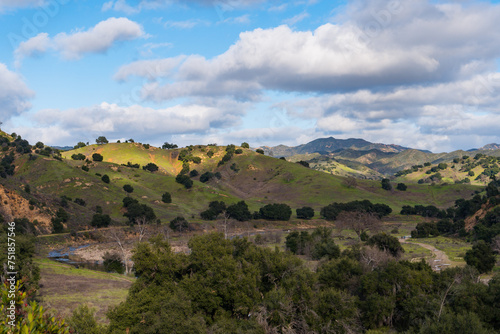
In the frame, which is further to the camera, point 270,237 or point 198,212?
point 198,212

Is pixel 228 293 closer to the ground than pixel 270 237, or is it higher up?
higher up

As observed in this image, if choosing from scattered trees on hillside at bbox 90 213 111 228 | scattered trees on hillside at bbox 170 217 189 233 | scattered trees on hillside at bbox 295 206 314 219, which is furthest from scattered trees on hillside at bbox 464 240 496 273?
scattered trees on hillside at bbox 90 213 111 228

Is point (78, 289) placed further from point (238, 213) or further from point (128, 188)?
point (128, 188)

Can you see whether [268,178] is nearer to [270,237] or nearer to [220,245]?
[270,237]

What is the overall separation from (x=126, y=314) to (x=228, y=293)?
840 cm

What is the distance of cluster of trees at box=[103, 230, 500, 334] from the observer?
26.6 m

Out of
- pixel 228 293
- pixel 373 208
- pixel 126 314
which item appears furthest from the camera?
pixel 373 208

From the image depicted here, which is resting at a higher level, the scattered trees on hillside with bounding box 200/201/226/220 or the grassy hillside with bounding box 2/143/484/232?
the grassy hillside with bounding box 2/143/484/232

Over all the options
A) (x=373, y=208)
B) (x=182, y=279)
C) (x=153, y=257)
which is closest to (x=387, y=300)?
(x=182, y=279)

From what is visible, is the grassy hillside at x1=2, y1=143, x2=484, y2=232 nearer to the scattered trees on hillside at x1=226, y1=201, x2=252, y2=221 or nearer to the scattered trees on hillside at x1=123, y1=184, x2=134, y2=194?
the scattered trees on hillside at x1=123, y1=184, x2=134, y2=194

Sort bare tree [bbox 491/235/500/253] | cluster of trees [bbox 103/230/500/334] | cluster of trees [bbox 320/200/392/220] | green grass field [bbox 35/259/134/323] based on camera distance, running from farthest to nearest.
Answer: cluster of trees [bbox 320/200/392/220] < bare tree [bbox 491/235/500/253] < green grass field [bbox 35/259/134/323] < cluster of trees [bbox 103/230/500/334]

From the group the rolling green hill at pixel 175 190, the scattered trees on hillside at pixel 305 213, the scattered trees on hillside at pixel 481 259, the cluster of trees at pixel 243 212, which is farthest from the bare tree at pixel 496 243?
the rolling green hill at pixel 175 190

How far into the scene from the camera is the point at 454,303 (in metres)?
30.0

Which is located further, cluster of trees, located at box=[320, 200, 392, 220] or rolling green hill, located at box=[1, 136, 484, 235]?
cluster of trees, located at box=[320, 200, 392, 220]
